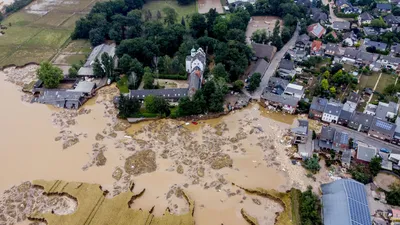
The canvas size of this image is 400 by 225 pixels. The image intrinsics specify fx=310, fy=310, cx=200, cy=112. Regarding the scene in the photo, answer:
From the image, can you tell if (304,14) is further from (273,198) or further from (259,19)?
(273,198)

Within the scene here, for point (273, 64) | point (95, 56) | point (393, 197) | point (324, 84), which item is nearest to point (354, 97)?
point (324, 84)

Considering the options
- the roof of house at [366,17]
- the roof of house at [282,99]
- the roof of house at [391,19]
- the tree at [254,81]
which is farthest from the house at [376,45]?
the tree at [254,81]

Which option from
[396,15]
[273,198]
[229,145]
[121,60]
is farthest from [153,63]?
[396,15]

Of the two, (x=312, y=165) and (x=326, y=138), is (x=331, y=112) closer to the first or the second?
(x=326, y=138)

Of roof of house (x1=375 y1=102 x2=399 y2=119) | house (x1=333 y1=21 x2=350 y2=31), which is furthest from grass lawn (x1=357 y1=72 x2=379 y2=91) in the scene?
house (x1=333 y1=21 x2=350 y2=31)

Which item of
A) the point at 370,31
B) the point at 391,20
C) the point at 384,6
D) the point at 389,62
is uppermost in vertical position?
the point at 384,6

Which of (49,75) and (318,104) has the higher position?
(318,104)
